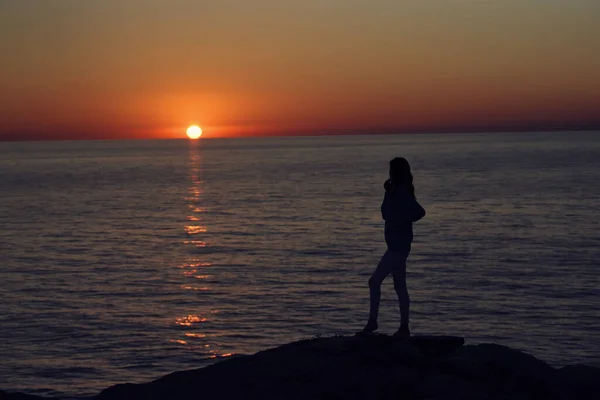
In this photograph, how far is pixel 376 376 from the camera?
9883 millimetres

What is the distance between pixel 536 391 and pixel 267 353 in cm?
358

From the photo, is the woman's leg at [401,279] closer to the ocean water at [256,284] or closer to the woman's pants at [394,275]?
the woman's pants at [394,275]

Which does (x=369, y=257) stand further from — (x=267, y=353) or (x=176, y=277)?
(x=267, y=353)

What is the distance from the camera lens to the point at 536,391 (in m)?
10.0

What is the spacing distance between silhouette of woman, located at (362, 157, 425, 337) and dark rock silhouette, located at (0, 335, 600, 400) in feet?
2.28

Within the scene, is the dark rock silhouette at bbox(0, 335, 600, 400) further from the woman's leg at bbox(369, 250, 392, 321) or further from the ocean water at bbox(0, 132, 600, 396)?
the ocean water at bbox(0, 132, 600, 396)

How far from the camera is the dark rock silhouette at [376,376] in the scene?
9680 mm

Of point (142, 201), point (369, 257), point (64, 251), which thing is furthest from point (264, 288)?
point (142, 201)

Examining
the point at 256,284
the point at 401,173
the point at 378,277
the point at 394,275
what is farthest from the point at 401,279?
the point at 256,284

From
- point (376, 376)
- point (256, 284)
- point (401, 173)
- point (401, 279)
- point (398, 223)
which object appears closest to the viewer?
point (376, 376)

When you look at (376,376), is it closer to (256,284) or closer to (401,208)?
(401,208)

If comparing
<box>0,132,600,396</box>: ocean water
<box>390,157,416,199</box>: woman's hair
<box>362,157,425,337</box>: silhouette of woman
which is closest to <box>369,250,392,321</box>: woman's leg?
<box>362,157,425,337</box>: silhouette of woman

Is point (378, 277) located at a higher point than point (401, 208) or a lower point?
lower

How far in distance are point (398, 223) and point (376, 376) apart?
7.44ft
